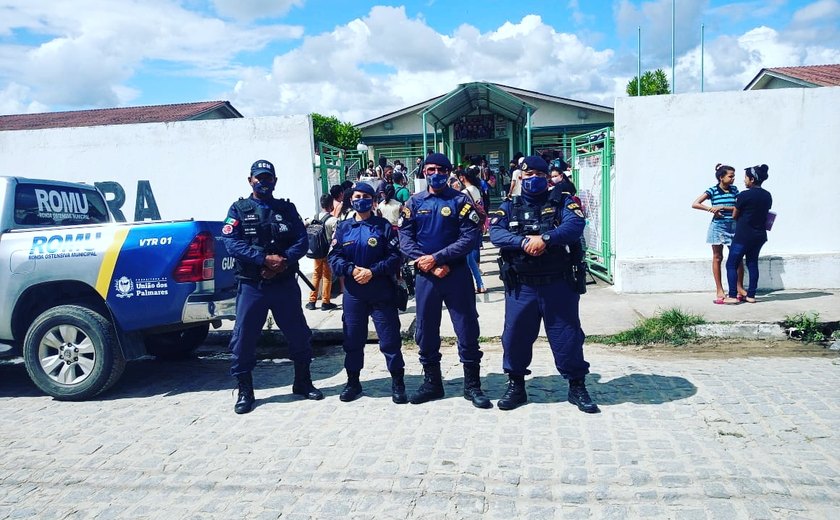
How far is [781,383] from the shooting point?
17.1 feet

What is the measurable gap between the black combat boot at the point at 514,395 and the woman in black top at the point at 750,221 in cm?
418

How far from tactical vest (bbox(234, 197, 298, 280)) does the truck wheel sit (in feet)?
6.04

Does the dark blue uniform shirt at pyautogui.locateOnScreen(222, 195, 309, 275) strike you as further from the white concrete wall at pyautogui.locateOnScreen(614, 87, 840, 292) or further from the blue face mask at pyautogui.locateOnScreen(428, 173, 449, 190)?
the white concrete wall at pyautogui.locateOnScreen(614, 87, 840, 292)

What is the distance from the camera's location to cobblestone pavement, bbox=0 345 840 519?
344 cm

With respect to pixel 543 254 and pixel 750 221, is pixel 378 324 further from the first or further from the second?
pixel 750 221

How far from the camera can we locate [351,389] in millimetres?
5211

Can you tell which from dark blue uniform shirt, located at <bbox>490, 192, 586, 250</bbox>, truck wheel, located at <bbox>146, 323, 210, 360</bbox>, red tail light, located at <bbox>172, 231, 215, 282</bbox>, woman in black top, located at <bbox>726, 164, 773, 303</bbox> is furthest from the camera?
woman in black top, located at <bbox>726, 164, 773, 303</bbox>

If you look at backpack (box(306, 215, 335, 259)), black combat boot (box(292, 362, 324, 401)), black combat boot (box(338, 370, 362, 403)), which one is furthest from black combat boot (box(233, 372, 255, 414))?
backpack (box(306, 215, 335, 259))

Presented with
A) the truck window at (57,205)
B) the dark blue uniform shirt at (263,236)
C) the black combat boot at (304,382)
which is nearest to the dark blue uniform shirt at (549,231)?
the dark blue uniform shirt at (263,236)

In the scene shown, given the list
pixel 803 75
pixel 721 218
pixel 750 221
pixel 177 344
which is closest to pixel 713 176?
pixel 721 218

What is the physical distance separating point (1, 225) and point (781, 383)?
6.60 meters

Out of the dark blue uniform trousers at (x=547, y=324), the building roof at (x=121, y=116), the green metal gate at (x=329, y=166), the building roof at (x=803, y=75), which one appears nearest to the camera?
→ the dark blue uniform trousers at (x=547, y=324)

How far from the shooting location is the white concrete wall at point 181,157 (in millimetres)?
10031

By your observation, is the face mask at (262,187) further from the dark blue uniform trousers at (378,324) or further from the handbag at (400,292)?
the handbag at (400,292)
